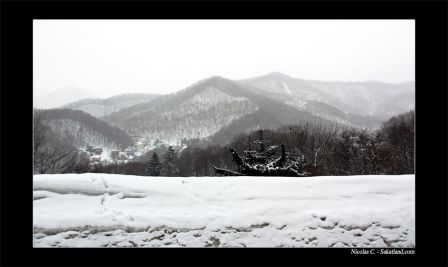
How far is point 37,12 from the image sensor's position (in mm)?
4113

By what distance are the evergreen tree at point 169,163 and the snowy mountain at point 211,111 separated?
467 cm

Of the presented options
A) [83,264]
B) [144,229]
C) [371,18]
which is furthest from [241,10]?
[83,264]

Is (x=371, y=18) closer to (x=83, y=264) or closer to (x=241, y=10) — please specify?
(x=241, y=10)

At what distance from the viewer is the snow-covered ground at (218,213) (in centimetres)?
403

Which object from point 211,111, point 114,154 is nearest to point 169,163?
point 114,154

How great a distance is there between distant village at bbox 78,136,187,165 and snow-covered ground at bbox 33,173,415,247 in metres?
15.2

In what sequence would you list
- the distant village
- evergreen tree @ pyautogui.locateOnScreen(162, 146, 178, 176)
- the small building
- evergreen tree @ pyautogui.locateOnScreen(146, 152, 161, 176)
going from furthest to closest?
evergreen tree @ pyautogui.locateOnScreen(162, 146, 178, 176)
evergreen tree @ pyautogui.locateOnScreen(146, 152, 161, 176)
the small building
the distant village

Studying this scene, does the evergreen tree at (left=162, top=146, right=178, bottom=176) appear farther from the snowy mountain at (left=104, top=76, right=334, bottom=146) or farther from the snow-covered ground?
the snow-covered ground

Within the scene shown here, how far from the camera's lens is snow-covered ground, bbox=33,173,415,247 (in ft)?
13.2

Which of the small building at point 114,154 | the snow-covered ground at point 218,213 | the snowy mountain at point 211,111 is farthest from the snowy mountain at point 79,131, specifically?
the snowy mountain at point 211,111

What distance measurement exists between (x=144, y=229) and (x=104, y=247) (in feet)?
1.67

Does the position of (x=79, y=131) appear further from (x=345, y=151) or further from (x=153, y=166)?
(x=345, y=151)

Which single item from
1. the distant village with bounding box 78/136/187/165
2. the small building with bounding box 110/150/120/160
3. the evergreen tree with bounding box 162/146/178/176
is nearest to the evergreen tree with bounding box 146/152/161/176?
the distant village with bounding box 78/136/187/165

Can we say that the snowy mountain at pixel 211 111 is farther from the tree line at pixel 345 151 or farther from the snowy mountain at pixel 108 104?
the tree line at pixel 345 151
